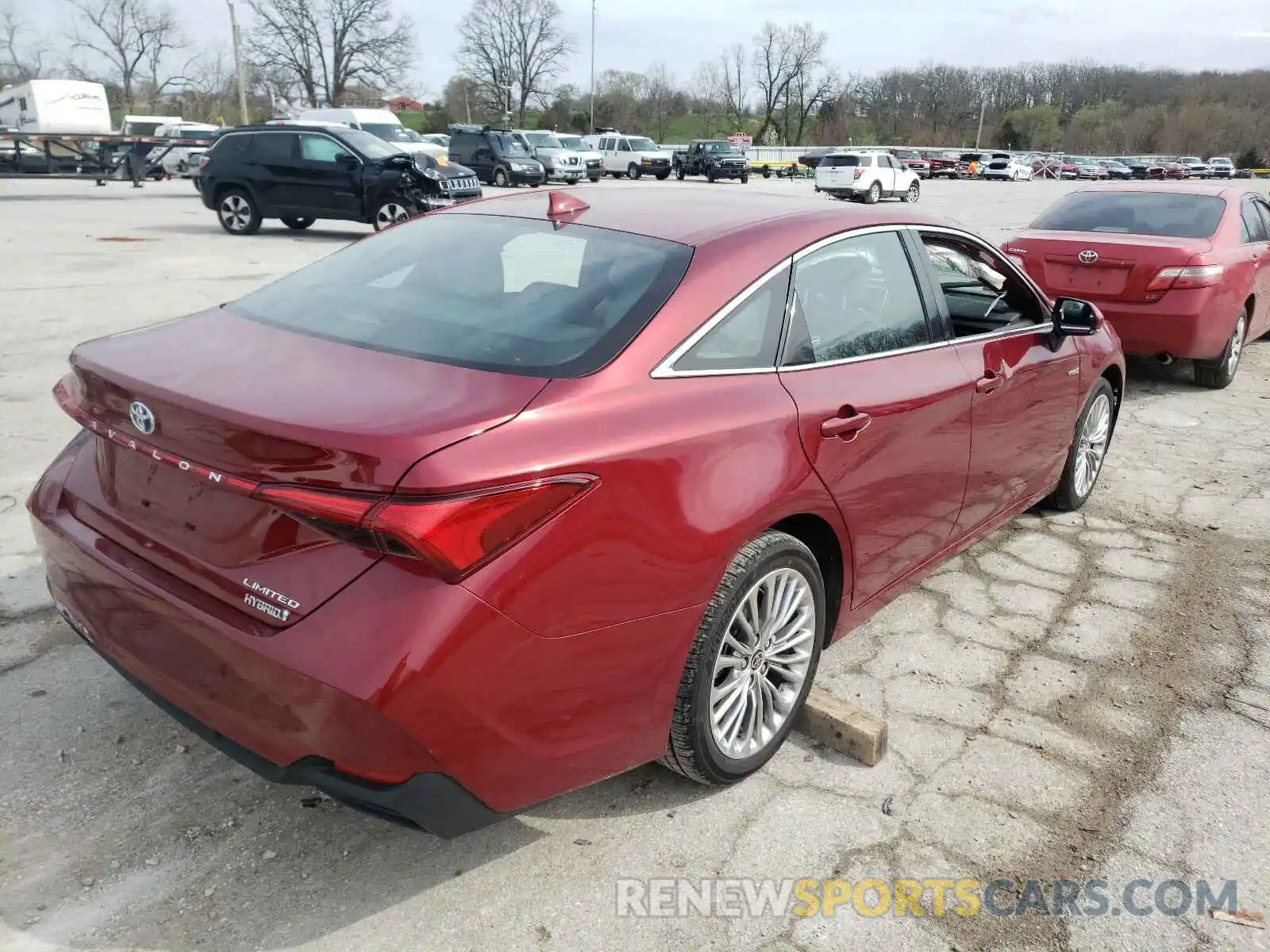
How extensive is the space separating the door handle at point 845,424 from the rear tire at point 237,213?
614 inches

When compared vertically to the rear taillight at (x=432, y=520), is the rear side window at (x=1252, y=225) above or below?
above

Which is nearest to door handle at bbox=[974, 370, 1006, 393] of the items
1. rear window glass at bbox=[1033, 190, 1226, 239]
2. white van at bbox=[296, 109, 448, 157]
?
rear window glass at bbox=[1033, 190, 1226, 239]

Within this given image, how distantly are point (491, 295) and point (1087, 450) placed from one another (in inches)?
139

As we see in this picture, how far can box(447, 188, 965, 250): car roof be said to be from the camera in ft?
9.58

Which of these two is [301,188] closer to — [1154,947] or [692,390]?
[692,390]

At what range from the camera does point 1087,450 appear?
497cm

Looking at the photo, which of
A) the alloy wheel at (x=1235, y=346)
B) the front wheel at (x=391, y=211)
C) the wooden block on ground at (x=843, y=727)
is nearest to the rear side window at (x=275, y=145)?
the front wheel at (x=391, y=211)

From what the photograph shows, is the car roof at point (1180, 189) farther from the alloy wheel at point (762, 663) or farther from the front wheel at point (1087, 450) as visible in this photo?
the alloy wheel at point (762, 663)

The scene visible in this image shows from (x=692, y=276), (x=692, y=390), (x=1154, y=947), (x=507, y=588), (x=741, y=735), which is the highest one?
(x=692, y=276)

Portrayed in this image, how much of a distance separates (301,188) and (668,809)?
15421 millimetres

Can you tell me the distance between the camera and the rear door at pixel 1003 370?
3.61 m

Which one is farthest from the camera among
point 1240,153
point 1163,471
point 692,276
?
point 1240,153

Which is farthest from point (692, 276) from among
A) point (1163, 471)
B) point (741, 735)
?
point (1163, 471)

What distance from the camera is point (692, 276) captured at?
103 inches
